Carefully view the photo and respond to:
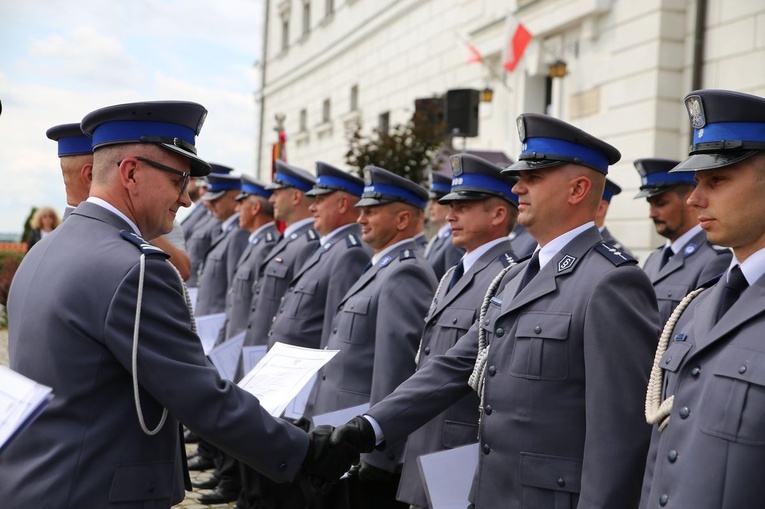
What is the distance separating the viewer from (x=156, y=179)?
9.49 feet

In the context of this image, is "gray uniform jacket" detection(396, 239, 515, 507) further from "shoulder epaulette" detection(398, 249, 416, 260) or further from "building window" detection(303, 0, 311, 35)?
"building window" detection(303, 0, 311, 35)

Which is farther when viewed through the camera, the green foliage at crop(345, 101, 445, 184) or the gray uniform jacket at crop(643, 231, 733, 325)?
the green foliage at crop(345, 101, 445, 184)

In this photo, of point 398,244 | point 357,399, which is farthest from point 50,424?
point 398,244

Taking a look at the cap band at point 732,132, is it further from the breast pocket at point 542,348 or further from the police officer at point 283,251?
the police officer at point 283,251

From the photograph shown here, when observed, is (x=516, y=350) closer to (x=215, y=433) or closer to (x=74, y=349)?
(x=215, y=433)

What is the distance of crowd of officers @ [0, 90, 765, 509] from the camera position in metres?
2.34

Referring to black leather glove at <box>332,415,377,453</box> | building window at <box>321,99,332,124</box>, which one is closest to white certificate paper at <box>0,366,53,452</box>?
black leather glove at <box>332,415,377,453</box>

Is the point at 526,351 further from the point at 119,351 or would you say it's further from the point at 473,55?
the point at 473,55

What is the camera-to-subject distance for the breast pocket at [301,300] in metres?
5.74

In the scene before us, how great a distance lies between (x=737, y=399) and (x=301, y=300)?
387 cm

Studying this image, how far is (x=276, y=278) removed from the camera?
6719 millimetres

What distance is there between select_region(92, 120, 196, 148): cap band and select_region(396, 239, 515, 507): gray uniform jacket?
159 centimetres

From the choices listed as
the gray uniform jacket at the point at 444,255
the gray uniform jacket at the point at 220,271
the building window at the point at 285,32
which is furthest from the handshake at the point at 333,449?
the building window at the point at 285,32

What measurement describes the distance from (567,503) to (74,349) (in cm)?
161
